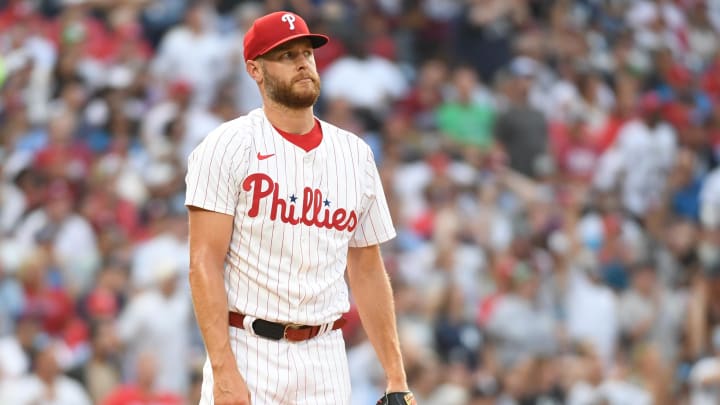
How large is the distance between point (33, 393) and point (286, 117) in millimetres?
5476

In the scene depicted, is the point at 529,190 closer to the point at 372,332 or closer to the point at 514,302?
the point at 514,302

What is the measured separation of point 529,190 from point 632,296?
1432mm

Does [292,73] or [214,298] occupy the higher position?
[292,73]

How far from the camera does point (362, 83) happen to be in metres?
13.8

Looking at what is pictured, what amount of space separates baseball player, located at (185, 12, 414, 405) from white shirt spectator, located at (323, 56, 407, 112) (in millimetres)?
8151

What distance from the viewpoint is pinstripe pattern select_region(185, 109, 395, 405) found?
498 cm

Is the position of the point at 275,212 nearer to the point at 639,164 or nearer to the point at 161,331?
the point at 161,331

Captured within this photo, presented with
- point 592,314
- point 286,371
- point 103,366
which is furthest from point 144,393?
point 286,371

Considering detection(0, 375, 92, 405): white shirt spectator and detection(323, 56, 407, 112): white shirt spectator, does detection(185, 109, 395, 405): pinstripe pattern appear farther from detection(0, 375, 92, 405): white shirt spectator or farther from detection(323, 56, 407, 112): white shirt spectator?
detection(323, 56, 407, 112): white shirt spectator

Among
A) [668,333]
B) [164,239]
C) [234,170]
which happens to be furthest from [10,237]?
[234,170]

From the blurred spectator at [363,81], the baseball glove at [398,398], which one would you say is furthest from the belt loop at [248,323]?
the blurred spectator at [363,81]

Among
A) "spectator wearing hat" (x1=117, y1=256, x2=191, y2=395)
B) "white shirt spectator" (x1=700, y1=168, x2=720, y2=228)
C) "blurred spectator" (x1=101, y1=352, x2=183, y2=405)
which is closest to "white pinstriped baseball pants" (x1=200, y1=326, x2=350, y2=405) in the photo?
"blurred spectator" (x1=101, y1=352, x2=183, y2=405)

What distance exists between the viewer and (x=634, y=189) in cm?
1430

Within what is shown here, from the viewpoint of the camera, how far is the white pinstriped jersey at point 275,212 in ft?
16.3
